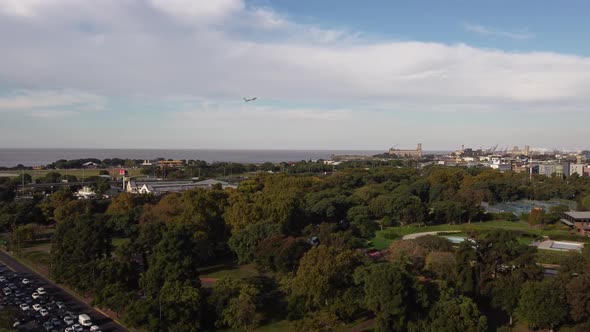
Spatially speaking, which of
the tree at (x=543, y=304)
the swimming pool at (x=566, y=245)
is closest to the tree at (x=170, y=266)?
the tree at (x=543, y=304)

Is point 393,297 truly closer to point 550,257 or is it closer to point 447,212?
point 550,257

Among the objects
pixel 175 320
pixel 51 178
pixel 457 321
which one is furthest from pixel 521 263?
pixel 51 178

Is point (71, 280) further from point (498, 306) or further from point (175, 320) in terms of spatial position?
point (498, 306)

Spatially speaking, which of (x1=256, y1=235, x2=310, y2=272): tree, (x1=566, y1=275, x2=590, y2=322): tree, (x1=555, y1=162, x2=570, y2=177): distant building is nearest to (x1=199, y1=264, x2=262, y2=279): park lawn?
(x1=256, y1=235, x2=310, y2=272): tree

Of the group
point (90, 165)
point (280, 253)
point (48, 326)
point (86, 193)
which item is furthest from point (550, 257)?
point (90, 165)

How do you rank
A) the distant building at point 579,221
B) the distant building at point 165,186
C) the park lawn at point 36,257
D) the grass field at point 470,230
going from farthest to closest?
the distant building at point 165,186
the distant building at point 579,221
the grass field at point 470,230
the park lawn at point 36,257

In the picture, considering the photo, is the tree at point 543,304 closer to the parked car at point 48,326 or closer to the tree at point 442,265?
the tree at point 442,265
